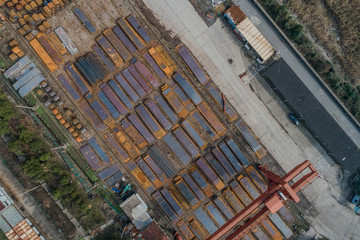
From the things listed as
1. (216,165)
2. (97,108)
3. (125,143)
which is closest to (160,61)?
(97,108)

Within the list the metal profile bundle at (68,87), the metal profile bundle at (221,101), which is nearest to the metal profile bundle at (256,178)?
the metal profile bundle at (221,101)

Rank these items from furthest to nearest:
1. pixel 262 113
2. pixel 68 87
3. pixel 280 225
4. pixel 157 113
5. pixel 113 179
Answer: pixel 262 113 < pixel 280 225 < pixel 157 113 < pixel 113 179 < pixel 68 87

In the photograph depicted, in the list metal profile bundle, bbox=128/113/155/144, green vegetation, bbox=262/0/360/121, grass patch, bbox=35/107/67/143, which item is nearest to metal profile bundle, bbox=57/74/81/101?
grass patch, bbox=35/107/67/143

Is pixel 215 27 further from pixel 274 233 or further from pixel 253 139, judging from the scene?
pixel 274 233

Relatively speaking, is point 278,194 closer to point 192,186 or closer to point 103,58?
point 192,186

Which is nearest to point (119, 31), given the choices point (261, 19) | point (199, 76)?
point (199, 76)

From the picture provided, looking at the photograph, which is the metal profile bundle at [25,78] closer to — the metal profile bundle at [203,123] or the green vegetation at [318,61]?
A: the metal profile bundle at [203,123]
